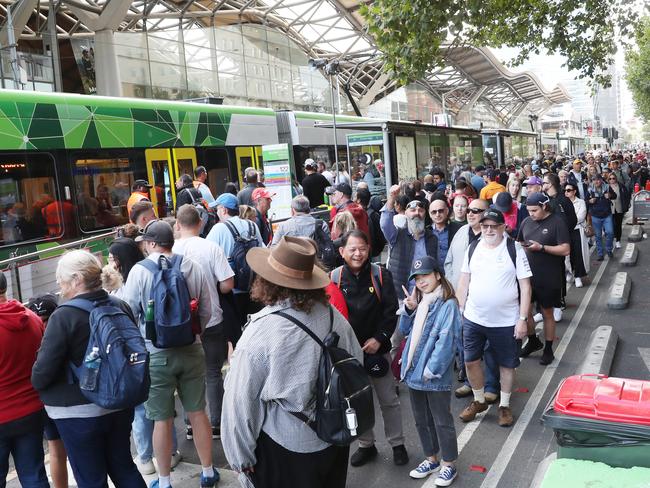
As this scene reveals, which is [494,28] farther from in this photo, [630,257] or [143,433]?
[143,433]

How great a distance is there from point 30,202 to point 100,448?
6.99m

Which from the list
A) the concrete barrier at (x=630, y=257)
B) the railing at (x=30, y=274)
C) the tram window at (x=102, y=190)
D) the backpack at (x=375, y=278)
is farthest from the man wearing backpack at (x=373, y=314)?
the concrete barrier at (x=630, y=257)

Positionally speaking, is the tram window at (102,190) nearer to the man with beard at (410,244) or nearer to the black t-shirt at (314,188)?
the black t-shirt at (314,188)

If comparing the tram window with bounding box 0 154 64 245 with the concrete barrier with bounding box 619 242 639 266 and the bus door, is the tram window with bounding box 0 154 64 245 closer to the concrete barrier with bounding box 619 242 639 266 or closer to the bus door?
the bus door

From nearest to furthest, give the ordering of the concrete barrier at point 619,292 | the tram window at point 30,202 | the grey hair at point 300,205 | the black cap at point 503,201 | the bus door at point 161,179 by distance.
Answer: the grey hair at point 300,205
the black cap at point 503,201
the concrete barrier at point 619,292
the tram window at point 30,202
the bus door at point 161,179

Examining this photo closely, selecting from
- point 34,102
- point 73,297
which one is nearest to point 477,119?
point 34,102

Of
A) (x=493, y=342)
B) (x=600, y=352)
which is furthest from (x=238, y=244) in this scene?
(x=600, y=352)

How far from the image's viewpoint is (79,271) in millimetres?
3668

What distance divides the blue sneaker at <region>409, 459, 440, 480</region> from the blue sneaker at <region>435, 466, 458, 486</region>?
123 mm

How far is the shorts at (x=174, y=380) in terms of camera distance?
4.37m

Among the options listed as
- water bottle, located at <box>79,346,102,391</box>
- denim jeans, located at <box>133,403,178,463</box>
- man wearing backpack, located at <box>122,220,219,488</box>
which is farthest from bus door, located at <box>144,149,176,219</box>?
water bottle, located at <box>79,346,102,391</box>

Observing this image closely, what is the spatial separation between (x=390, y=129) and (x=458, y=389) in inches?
418

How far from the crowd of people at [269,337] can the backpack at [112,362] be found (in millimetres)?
28

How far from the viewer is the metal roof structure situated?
83.9 ft
